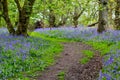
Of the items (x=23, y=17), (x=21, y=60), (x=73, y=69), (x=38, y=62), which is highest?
(x=23, y=17)

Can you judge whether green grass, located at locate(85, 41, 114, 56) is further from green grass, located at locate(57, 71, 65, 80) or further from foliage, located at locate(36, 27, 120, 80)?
green grass, located at locate(57, 71, 65, 80)

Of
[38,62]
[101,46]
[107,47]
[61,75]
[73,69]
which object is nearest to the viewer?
[61,75]

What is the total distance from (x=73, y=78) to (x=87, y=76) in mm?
526

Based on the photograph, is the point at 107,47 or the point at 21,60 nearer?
the point at 21,60

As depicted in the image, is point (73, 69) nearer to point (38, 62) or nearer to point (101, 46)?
point (38, 62)

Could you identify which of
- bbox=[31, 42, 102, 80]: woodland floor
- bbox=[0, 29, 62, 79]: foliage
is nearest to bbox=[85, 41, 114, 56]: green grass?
bbox=[31, 42, 102, 80]: woodland floor

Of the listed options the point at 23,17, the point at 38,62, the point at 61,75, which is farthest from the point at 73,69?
the point at 23,17

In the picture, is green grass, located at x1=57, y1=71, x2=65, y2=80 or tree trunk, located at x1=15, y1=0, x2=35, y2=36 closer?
green grass, located at x1=57, y1=71, x2=65, y2=80

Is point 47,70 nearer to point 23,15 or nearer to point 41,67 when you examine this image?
point 41,67

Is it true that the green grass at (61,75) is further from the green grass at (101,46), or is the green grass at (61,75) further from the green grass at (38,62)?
the green grass at (101,46)

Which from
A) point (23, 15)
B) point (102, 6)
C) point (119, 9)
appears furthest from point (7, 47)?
point (119, 9)

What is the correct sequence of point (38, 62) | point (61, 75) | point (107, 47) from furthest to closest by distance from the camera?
point (107, 47)
point (38, 62)
point (61, 75)

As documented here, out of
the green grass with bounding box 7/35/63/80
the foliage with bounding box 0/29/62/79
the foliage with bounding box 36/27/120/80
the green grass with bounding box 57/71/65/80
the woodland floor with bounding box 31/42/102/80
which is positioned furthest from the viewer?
the foliage with bounding box 0/29/62/79

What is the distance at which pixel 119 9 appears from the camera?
1163 inches
